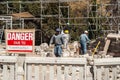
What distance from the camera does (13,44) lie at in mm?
8094

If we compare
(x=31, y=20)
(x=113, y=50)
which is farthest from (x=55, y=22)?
(x=113, y=50)

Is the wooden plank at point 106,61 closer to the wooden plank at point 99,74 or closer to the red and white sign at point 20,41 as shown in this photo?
the wooden plank at point 99,74

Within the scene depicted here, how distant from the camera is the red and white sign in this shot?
8.01m

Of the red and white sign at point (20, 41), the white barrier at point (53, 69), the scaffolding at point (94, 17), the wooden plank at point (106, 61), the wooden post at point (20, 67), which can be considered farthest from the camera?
the scaffolding at point (94, 17)

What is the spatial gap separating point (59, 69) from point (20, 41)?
3.22 feet

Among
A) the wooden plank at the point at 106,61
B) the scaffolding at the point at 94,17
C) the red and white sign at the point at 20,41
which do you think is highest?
the red and white sign at the point at 20,41

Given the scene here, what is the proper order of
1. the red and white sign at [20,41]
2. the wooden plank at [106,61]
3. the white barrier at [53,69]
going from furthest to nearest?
the red and white sign at [20,41] → the white barrier at [53,69] → the wooden plank at [106,61]

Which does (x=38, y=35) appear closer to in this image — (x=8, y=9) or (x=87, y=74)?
(x=8, y=9)

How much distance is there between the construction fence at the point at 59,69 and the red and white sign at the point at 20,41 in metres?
0.22

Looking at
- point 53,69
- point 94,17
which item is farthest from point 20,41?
point 94,17

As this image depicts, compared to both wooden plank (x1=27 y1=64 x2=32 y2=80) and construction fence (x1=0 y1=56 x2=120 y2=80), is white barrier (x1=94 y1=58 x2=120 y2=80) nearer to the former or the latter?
construction fence (x1=0 y1=56 x2=120 y2=80)

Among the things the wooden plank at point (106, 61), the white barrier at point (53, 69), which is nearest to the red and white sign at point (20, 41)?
the white barrier at point (53, 69)

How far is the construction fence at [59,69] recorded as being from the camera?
7.66m

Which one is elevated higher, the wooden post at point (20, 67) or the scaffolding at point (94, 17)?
the wooden post at point (20, 67)
